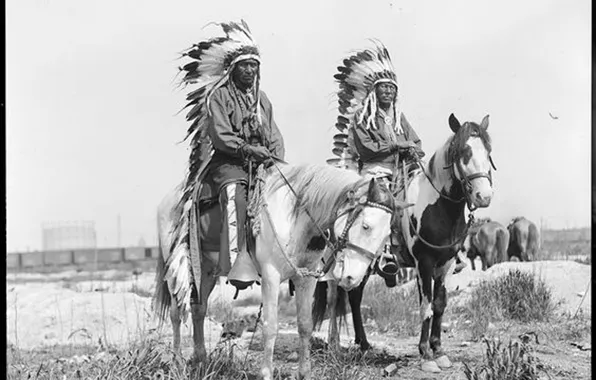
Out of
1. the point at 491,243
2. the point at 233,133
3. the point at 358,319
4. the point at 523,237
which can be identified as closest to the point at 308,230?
the point at 233,133

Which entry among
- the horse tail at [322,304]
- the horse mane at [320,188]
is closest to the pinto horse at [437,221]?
the horse tail at [322,304]

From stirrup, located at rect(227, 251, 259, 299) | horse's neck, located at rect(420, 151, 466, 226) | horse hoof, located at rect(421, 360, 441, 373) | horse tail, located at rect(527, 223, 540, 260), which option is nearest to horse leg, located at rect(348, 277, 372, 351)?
horse hoof, located at rect(421, 360, 441, 373)

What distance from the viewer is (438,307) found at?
236 inches

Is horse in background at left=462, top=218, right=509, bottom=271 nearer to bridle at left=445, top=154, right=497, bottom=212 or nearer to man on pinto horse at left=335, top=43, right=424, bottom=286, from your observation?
man on pinto horse at left=335, top=43, right=424, bottom=286

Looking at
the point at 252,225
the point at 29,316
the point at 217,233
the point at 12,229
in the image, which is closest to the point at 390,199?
the point at 252,225

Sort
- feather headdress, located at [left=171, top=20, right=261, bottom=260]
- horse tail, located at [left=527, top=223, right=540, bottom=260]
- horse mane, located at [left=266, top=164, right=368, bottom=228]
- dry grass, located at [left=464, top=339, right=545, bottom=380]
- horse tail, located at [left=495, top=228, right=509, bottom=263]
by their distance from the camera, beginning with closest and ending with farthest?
horse mane, located at [left=266, top=164, right=368, bottom=228] → dry grass, located at [left=464, top=339, right=545, bottom=380] → feather headdress, located at [left=171, top=20, right=261, bottom=260] → horse tail, located at [left=527, top=223, right=540, bottom=260] → horse tail, located at [left=495, top=228, right=509, bottom=263]

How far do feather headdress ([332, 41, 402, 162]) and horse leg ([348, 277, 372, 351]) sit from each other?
1.13 m

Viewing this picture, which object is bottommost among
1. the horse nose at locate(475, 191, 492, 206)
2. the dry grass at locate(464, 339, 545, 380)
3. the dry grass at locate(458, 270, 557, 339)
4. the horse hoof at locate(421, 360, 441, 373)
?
the horse hoof at locate(421, 360, 441, 373)

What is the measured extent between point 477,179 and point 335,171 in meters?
1.10

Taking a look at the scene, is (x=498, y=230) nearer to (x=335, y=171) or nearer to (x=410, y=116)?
(x=410, y=116)

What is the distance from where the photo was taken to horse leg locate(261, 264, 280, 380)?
493 centimetres

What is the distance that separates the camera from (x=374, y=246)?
4.70m

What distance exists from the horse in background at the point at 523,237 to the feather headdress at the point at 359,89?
4.02 meters

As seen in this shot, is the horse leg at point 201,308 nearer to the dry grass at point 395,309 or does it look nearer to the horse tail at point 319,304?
the horse tail at point 319,304
